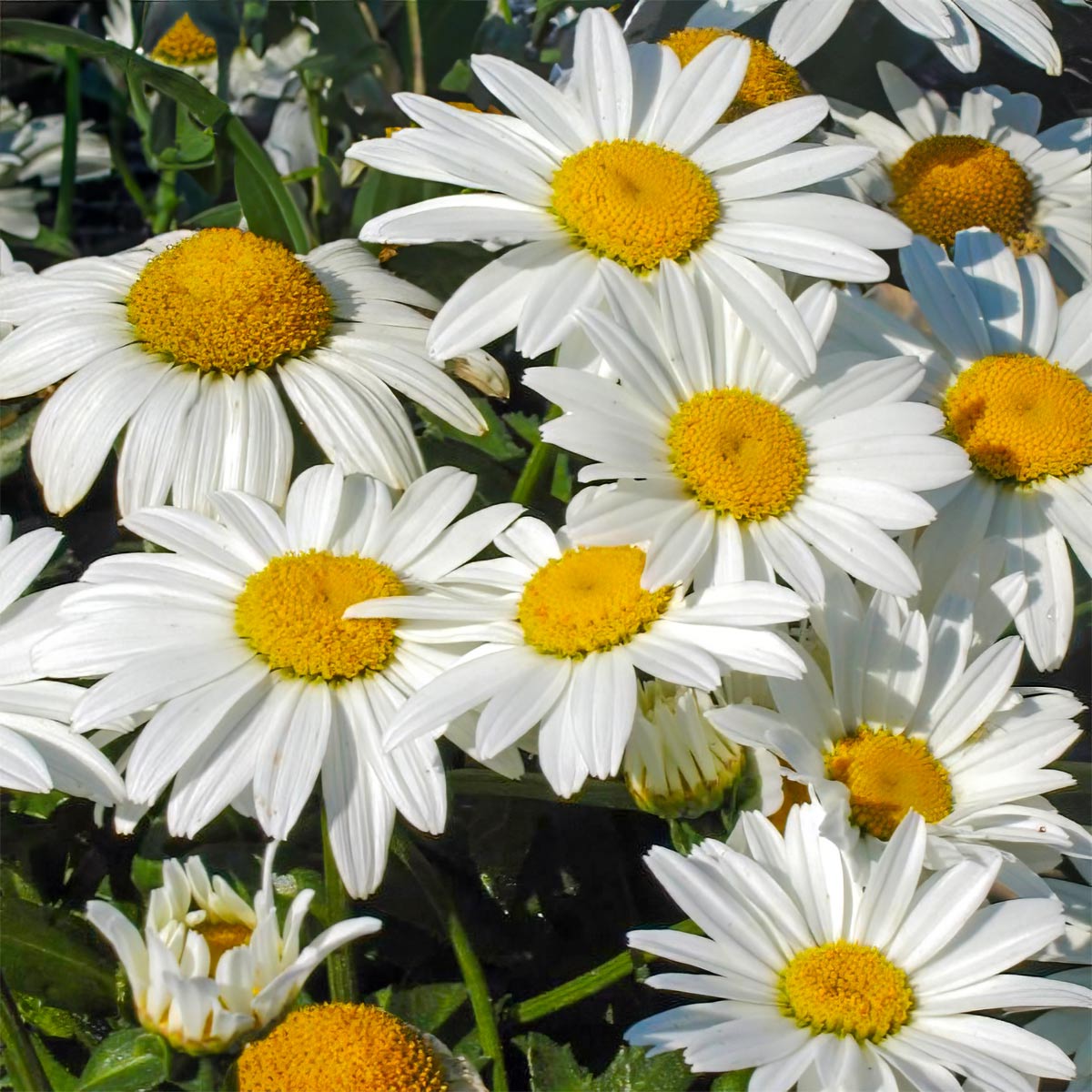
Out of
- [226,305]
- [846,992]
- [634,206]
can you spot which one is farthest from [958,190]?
[846,992]

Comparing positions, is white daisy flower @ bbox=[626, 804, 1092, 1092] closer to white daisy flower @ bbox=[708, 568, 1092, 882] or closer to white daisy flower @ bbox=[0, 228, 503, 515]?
white daisy flower @ bbox=[708, 568, 1092, 882]

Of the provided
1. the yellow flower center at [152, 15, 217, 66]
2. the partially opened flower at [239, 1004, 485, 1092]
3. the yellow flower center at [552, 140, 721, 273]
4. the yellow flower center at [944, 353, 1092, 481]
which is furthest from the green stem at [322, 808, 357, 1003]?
the yellow flower center at [152, 15, 217, 66]

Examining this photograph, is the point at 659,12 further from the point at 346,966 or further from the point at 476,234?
the point at 346,966

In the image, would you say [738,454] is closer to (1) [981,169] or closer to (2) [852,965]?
(2) [852,965]

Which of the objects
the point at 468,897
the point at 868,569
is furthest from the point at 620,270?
the point at 468,897

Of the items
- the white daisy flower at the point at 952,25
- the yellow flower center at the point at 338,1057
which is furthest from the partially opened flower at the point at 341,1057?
the white daisy flower at the point at 952,25

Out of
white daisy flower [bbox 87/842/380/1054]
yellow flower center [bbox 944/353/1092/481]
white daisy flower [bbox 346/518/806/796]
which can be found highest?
yellow flower center [bbox 944/353/1092/481]
